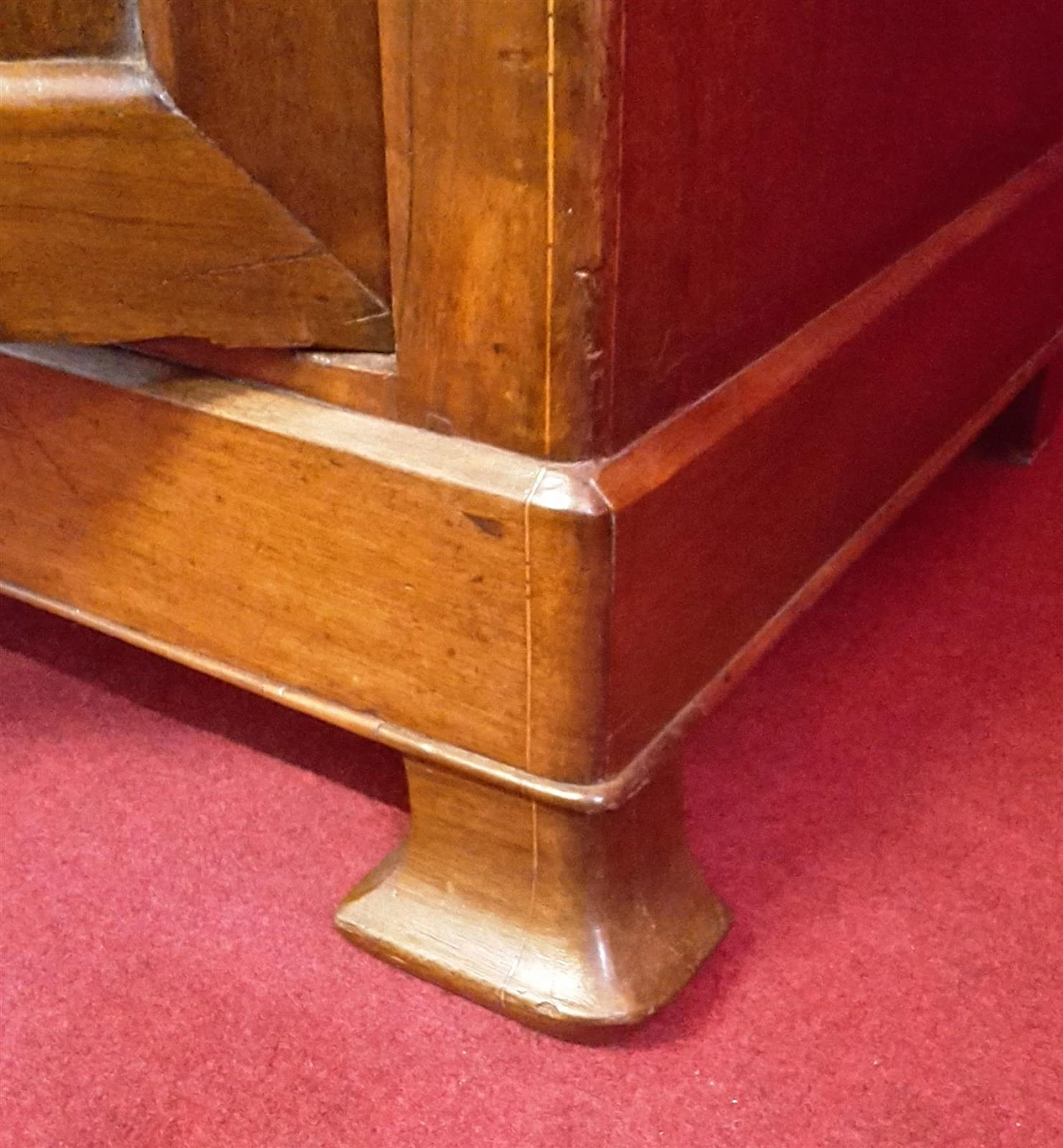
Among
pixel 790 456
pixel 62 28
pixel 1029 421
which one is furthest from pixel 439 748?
pixel 1029 421

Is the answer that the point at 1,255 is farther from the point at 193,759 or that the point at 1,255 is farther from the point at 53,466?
the point at 193,759

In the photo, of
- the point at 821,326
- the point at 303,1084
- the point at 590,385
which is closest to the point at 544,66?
the point at 590,385

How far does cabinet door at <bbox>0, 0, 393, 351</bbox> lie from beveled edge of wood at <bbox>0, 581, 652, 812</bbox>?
172 millimetres

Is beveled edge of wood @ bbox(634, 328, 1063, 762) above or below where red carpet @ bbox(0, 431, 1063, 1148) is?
above

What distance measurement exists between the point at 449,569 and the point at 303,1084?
0.24 meters

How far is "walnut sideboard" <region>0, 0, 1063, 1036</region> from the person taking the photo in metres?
0.45

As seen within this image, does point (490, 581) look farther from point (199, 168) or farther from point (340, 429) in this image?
point (199, 168)

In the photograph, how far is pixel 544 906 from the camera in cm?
59

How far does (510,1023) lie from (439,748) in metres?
0.14

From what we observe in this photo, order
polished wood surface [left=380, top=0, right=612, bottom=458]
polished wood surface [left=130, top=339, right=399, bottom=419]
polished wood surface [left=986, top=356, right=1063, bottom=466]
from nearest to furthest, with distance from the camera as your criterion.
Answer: polished wood surface [left=380, top=0, right=612, bottom=458] < polished wood surface [left=130, top=339, right=399, bottom=419] < polished wood surface [left=986, top=356, right=1063, bottom=466]

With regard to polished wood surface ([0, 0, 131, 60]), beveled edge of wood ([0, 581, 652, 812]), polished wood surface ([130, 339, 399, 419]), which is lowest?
beveled edge of wood ([0, 581, 652, 812])

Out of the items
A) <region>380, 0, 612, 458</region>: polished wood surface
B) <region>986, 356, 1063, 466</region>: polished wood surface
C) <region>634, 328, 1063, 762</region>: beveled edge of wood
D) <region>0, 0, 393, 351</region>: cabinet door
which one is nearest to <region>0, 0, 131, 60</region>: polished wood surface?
<region>0, 0, 393, 351</region>: cabinet door

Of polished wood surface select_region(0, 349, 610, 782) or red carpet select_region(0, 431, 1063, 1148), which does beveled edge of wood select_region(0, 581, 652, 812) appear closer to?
polished wood surface select_region(0, 349, 610, 782)

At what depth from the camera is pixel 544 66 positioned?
1.37 feet
